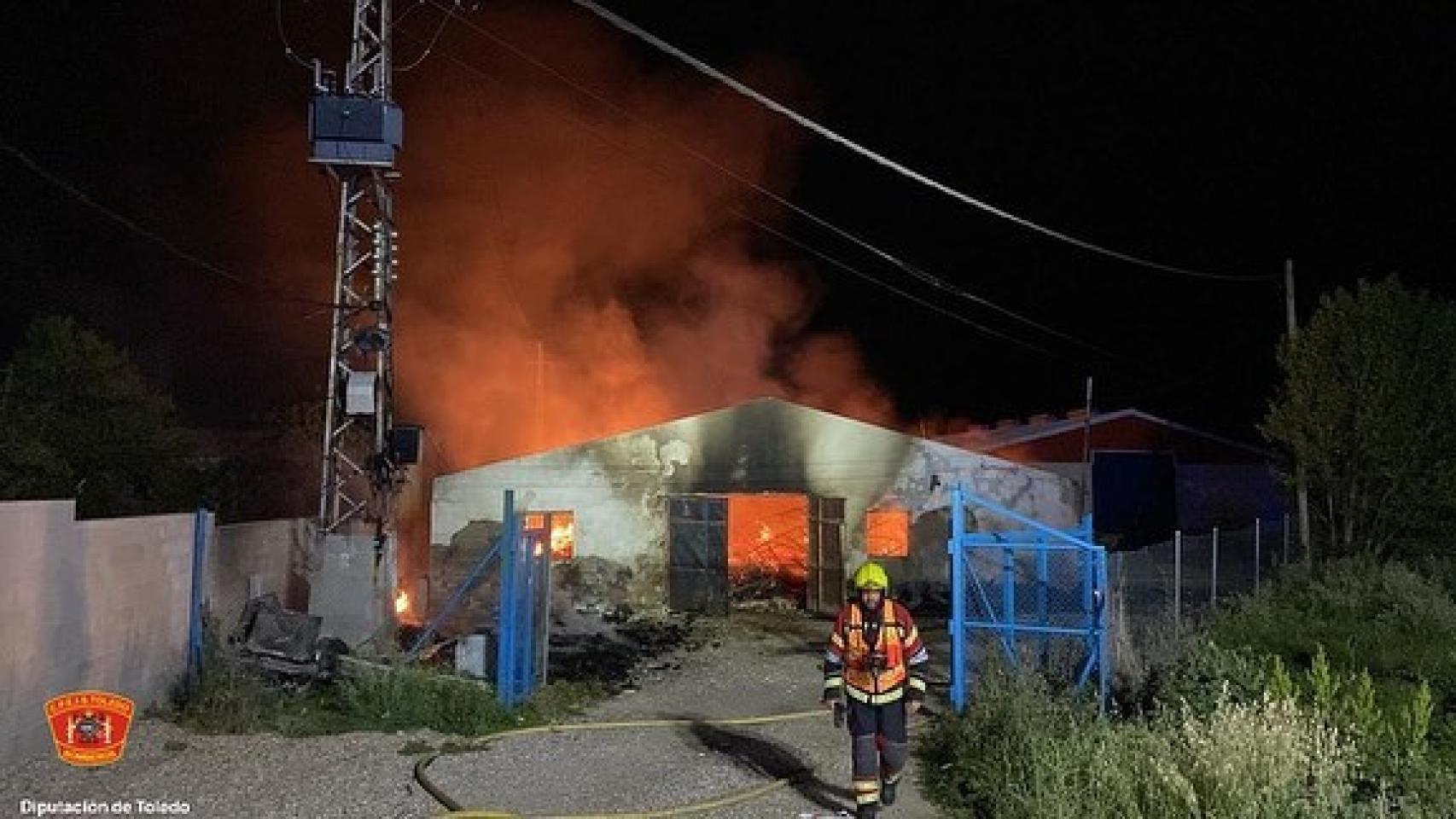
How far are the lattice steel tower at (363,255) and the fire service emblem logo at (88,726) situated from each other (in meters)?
5.03

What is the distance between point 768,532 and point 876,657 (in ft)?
62.8

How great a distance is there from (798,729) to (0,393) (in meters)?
16.9

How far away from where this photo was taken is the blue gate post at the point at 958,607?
10180 millimetres

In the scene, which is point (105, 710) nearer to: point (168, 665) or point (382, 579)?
point (168, 665)

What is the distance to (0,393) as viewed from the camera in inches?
802

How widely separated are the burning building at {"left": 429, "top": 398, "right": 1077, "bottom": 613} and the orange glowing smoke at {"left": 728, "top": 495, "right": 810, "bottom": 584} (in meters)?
3.67

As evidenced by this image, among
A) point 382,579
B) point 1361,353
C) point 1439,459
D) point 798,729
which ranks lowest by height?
point 798,729

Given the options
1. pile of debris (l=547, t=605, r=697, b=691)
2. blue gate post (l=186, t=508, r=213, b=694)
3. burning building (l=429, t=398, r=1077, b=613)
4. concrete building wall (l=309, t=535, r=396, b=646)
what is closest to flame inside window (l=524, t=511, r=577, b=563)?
burning building (l=429, t=398, r=1077, b=613)

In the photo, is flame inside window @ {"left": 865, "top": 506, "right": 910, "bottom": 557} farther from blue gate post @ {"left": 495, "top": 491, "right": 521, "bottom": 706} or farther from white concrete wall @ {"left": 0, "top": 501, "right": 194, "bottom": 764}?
white concrete wall @ {"left": 0, "top": 501, "right": 194, "bottom": 764}

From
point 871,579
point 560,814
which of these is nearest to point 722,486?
point 871,579

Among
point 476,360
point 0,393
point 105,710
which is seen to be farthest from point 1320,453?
point 476,360

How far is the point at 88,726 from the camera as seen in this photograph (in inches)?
356

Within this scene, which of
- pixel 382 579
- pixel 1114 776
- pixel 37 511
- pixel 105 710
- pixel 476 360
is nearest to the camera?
pixel 1114 776

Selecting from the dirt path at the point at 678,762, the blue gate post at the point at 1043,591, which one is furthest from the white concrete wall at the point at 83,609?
the blue gate post at the point at 1043,591
